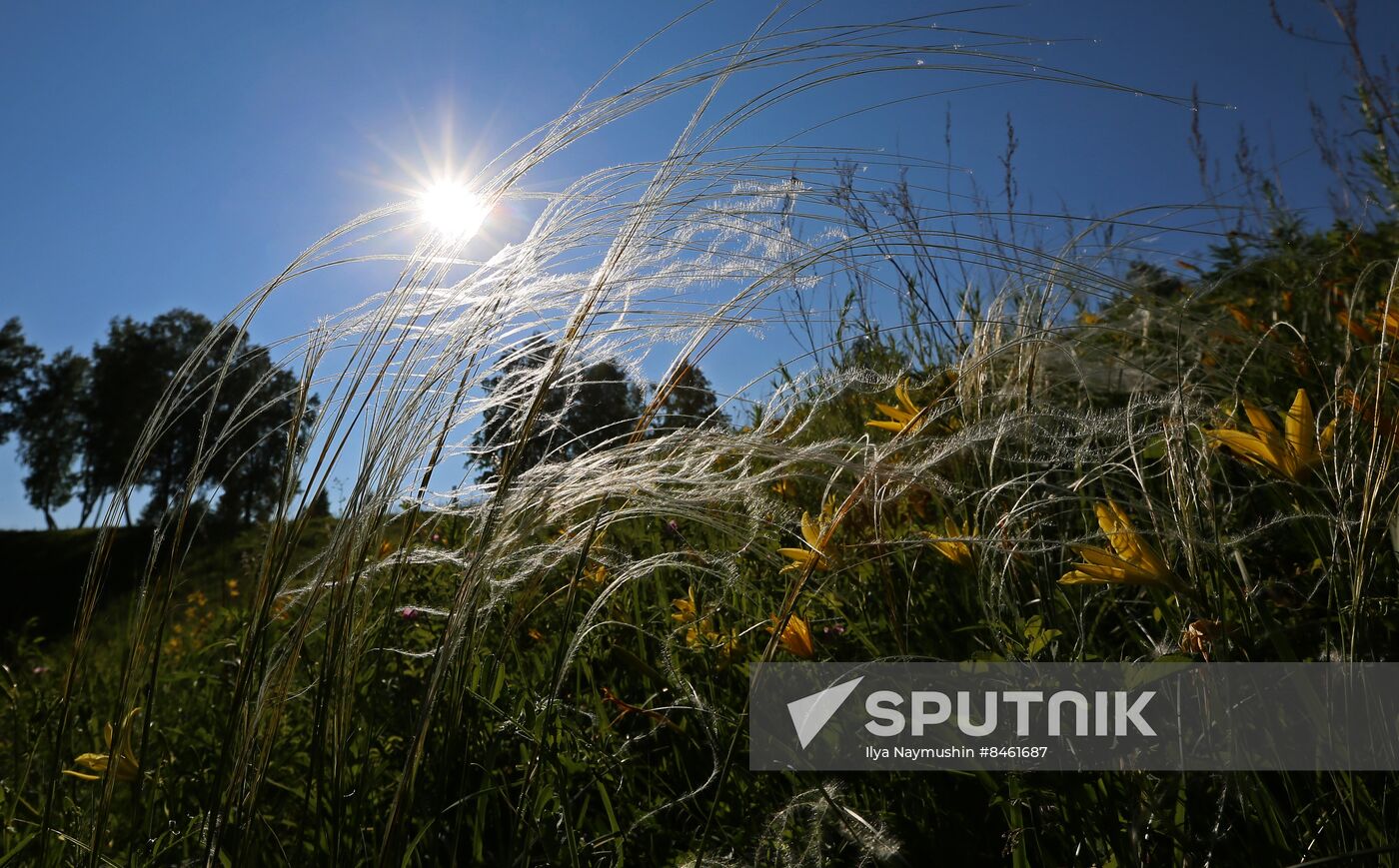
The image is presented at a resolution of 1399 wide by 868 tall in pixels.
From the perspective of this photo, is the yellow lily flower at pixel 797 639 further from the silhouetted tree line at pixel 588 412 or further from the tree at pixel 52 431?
the tree at pixel 52 431

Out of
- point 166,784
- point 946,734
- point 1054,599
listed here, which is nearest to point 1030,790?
point 946,734

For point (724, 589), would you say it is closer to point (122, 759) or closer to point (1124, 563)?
point (1124, 563)

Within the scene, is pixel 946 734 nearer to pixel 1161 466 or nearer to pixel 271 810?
pixel 1161 466

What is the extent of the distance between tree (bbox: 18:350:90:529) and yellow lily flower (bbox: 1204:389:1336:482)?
141 feet

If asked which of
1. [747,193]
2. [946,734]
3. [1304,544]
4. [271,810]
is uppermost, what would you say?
[747,193]

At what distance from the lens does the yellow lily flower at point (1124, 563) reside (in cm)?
106

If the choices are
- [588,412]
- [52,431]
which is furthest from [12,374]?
[588,412]

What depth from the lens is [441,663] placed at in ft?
3.02

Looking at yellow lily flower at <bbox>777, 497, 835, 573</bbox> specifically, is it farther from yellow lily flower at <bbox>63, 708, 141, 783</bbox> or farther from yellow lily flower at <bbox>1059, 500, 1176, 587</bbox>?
yellow lily flower at <bbox>63, 708, 141, 783</bbox>

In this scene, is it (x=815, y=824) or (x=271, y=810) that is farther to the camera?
(x=271, y=810)

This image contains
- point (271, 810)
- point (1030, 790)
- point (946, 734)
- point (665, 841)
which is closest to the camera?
point (1030, 790)

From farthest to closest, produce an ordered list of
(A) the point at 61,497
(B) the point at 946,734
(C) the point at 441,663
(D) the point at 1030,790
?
(A) the point at 61,497 → (B) the point at 946,734 → (D) the point at 1030,790 → (C) the point at 441,663

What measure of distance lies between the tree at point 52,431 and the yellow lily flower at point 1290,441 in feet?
141

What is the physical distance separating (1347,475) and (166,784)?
2329 millimetres
